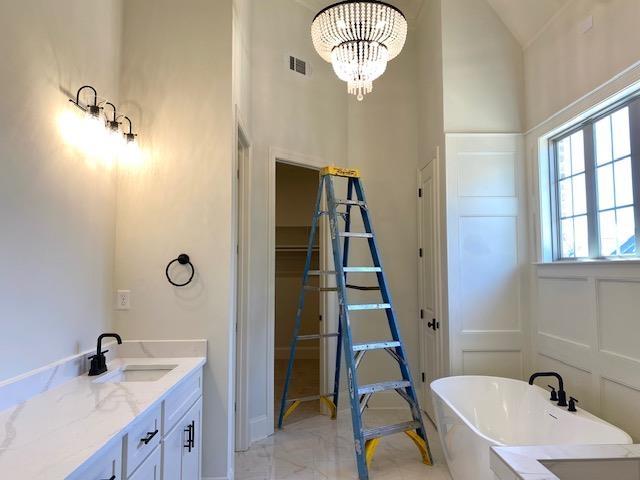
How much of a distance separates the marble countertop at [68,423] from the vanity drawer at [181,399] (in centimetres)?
6

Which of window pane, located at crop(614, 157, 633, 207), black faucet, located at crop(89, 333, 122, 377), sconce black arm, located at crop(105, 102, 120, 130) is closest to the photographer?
black faucet, located at crop(89, 333, 122, 377)

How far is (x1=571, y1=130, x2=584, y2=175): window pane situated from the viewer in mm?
2643

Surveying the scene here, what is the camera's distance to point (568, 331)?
257 centimetres

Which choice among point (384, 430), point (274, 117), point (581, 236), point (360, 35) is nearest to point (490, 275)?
point (581, 236)

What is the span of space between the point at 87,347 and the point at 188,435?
0.66 m

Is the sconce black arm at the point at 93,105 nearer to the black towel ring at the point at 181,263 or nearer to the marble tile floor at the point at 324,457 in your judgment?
the black towel ring at the point at 181,263

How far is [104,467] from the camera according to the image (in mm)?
1158

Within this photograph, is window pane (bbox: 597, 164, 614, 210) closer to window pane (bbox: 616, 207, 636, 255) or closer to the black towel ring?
window pane (bbox: 616, 207, 636, 255)

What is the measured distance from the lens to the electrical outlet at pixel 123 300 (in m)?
2.28

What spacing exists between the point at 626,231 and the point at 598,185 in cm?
39

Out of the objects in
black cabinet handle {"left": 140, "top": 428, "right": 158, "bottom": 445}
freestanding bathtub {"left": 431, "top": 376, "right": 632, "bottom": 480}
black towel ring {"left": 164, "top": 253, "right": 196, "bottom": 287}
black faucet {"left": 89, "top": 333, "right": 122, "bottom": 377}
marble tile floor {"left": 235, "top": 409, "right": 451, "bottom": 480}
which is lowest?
marble tile floor {"left": 235, "top": 409, "right": 451, "bottom": 480}

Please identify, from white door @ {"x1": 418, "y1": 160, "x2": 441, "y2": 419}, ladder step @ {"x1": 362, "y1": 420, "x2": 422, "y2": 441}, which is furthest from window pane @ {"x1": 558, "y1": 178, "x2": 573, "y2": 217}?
ladder step @ {"x1": 362, "y1": 420, "x2": 422, "y2": 441}

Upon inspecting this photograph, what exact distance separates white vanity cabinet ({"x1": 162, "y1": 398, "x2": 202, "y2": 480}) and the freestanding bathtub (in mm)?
1420

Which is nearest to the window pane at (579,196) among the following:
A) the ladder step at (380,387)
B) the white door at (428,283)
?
the white door at (428,283)
